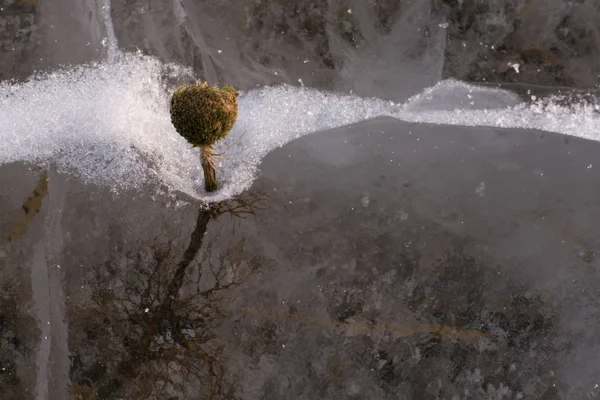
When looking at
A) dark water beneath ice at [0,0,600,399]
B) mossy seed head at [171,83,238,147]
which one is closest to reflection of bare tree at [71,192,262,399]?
dark water beneath ice at [0,0,600,399]

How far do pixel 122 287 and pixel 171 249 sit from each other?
269 millimetres

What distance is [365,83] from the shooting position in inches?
105

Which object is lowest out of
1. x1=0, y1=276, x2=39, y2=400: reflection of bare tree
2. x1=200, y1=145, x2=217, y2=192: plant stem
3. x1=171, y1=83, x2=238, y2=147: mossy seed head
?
x1=0, y1=276, x2=39, y2=400: reflection of bare tree

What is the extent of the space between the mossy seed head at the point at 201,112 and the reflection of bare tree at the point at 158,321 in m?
0.53

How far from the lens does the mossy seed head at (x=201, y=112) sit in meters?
2.08

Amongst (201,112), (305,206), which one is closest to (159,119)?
(201,112)

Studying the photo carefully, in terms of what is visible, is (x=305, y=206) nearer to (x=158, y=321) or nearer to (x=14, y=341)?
(x=158, y=321)

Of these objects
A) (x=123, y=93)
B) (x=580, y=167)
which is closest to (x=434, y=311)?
(x=580, y=167)

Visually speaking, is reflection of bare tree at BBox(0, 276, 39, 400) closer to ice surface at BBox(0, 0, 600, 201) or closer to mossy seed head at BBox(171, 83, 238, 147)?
ice surface at BBox(0, 0, 600, 201)

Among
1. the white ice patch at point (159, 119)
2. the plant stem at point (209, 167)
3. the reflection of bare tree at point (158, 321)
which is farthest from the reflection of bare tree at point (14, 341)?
the plant stem at point (209, 167)

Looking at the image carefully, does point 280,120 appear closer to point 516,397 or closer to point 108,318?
point 108,318

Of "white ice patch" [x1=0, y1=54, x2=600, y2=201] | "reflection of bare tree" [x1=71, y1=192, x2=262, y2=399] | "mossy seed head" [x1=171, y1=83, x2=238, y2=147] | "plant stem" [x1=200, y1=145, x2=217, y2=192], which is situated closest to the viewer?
"mossy seed head" [x1=171, y1=83, x2=238, y2=147]

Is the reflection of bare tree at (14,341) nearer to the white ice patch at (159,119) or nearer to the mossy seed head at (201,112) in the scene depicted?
the white ice patch at (159,119)

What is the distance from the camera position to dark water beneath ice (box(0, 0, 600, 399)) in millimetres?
2467
